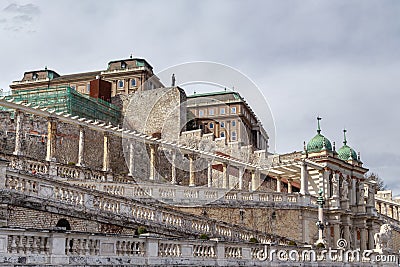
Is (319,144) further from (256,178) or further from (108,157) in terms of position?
(108,157)

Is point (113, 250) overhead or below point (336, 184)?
below

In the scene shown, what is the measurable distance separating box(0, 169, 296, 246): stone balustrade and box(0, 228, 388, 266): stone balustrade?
13.1 ft

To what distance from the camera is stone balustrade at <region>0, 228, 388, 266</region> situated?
1224 cm

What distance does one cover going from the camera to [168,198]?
29.8m

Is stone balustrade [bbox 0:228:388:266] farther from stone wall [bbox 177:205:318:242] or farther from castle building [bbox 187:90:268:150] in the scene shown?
castle building [bbox 187:90:268:150]

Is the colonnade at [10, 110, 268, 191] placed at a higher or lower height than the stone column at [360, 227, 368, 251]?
higher

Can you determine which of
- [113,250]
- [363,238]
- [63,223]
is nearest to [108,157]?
[63,223]

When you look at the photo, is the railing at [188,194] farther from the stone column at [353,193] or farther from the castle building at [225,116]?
the castle building at [225,116]

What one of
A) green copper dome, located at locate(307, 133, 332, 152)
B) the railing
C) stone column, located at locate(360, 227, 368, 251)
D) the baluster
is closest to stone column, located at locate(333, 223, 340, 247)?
stone column, located at locate(360, 227, 368, 251)

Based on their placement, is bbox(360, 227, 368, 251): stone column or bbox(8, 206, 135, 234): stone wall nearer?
bbox(8, 206, 135, 234): stone wall

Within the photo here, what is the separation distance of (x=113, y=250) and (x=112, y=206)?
6.42 m

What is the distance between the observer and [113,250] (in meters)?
14.4

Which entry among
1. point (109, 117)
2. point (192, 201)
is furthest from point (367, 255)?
point (109, 117)

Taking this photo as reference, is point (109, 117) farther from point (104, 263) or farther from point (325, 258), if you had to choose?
point (104, 263)
